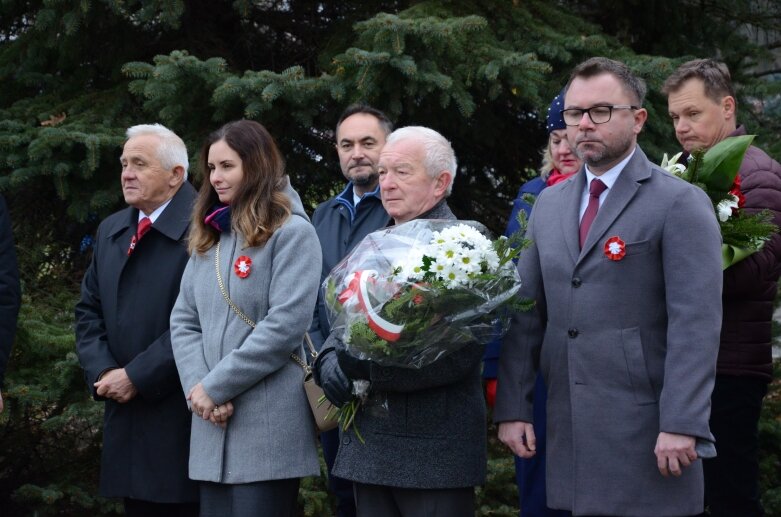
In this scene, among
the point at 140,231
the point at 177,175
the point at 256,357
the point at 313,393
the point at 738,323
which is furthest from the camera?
the point at 177,175

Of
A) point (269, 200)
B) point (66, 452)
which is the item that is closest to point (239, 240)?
point (269, 200)

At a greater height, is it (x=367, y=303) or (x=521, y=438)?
(x=367, y=303)

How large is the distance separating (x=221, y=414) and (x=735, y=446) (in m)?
2.18

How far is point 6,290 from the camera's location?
15.3 ft

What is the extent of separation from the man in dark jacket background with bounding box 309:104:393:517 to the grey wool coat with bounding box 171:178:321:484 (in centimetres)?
56

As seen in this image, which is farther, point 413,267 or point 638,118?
point 638,118

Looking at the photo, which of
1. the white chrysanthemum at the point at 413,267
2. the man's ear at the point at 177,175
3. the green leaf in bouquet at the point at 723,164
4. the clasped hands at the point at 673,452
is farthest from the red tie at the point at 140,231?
the clasped hands at the point at 673,452

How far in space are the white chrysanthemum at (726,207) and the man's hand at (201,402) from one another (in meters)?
2.11

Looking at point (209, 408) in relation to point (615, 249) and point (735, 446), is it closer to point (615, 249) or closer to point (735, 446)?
point (615, 249)

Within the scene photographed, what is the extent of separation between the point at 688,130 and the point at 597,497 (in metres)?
1.94

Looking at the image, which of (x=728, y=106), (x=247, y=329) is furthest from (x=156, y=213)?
(x=728, y=106)

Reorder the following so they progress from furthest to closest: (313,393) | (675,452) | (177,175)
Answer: (177,175) < (313,393) < (675,452)

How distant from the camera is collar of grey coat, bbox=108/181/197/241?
15.2 feet

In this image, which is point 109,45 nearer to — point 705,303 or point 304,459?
point 304,459
